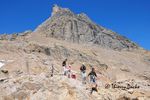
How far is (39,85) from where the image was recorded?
86.8 ft

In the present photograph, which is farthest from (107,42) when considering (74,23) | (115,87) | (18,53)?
(115,87)

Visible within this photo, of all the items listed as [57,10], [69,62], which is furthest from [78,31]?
[69,62]

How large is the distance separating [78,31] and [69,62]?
32844 millimetres

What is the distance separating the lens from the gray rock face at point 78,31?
76975 mm

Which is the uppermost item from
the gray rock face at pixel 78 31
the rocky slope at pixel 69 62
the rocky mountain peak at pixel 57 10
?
the rocky mountain peak at pixel 57 10

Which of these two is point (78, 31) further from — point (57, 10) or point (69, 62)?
point (69, 62)

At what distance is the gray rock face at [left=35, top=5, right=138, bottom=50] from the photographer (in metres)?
77.0

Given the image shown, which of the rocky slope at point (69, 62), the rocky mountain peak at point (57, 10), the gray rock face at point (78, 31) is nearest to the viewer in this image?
the rocky slope at point (69, 62)

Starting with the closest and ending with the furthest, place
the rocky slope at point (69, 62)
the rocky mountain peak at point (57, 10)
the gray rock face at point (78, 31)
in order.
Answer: the rocky slope at point (69, 62) < the gray rock face at point (78, 31) < the rocky mountain peak at point (57, 10)

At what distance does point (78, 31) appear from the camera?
80625mm

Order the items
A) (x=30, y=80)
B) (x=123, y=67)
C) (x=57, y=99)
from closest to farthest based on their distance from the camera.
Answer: (x=57, y=99) < (x=30, y=80) < (x=123, y=67)

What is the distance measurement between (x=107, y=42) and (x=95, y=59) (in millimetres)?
24261

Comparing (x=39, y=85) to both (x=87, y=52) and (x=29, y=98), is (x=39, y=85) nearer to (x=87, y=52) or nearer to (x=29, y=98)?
(x=29, y=98)

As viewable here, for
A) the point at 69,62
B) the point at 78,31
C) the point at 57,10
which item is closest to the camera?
the point at 69,62
